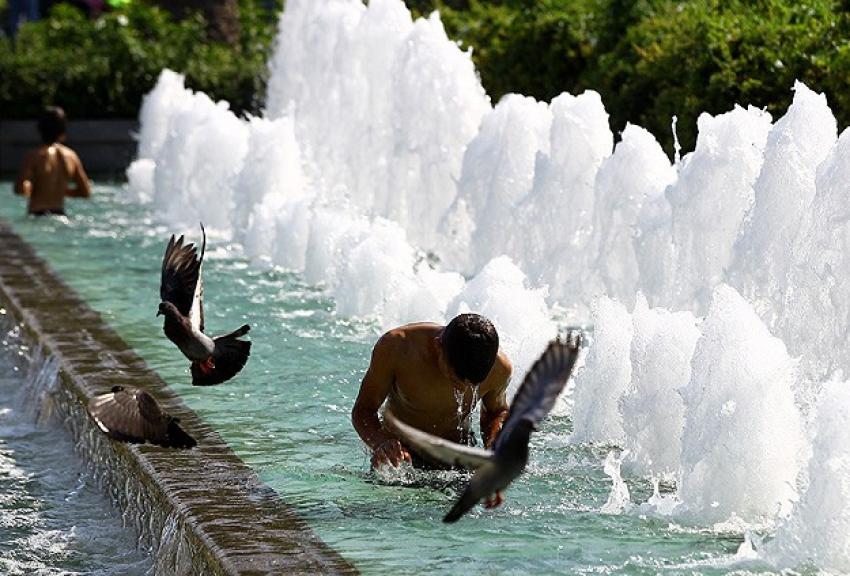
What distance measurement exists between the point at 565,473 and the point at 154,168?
1023cm

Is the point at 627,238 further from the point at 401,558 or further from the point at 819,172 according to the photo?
the point at 401,558

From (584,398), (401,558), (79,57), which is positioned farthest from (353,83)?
(401,558)

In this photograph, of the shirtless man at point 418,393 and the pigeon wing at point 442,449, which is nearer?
the pigeon wing at point 442,449

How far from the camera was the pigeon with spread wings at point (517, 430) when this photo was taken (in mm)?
4852

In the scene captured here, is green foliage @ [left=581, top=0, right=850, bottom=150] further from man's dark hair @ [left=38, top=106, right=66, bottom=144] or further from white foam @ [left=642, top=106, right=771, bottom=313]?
man's dark hair @ [left=38, top=106, right=66, bottom=144]

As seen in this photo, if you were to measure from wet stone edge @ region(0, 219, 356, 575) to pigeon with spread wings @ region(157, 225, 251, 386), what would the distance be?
0.37 m

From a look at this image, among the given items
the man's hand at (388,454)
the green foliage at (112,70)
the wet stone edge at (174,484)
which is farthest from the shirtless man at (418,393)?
the green foliage at (112,70)

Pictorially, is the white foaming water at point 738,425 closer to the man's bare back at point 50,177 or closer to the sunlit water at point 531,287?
the sunlit water at point 531,287

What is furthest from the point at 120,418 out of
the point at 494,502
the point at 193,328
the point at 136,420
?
the point at 494,502

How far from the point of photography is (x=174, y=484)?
628 cm

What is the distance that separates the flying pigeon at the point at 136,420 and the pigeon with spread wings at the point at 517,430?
149 centimetres

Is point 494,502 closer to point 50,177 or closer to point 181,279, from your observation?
point 181,279

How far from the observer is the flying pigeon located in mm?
6203

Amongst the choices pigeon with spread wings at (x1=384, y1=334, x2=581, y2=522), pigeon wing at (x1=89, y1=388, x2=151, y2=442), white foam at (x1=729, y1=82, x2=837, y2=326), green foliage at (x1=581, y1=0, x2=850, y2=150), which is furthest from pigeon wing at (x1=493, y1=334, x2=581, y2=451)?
green foliage at (x1=581, y1=0, x2=850, y2=150)
